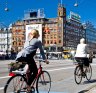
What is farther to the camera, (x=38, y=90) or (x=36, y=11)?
(x=36, y=11)

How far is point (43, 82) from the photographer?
845 centimetres

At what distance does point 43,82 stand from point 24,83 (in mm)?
822

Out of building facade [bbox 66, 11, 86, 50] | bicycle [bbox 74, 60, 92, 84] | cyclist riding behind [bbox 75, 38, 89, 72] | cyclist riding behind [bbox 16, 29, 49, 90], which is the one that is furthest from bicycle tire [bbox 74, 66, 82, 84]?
building facade [bbox 66, 11, 86, 50]

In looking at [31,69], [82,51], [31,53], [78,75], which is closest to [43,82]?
[31,69]

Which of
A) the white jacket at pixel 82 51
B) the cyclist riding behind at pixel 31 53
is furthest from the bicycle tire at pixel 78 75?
the cyclist riding behind at pixel 31 53

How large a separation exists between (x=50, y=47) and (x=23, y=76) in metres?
165

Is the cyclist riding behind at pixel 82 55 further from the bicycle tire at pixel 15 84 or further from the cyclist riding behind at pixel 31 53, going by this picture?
the bicycle tire at pixel 15 84

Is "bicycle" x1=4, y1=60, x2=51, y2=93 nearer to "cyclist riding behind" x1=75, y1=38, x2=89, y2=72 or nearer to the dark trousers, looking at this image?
the dark trousers

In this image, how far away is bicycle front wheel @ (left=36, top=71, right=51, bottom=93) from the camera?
823cm

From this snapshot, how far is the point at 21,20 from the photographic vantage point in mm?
182125

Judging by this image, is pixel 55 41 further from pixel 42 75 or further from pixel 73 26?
pixel 42 75

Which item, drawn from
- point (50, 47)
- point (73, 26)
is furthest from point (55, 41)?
point (73, 26)

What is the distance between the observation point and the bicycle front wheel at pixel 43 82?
823cm

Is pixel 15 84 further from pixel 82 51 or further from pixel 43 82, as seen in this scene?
pixel 82 51
